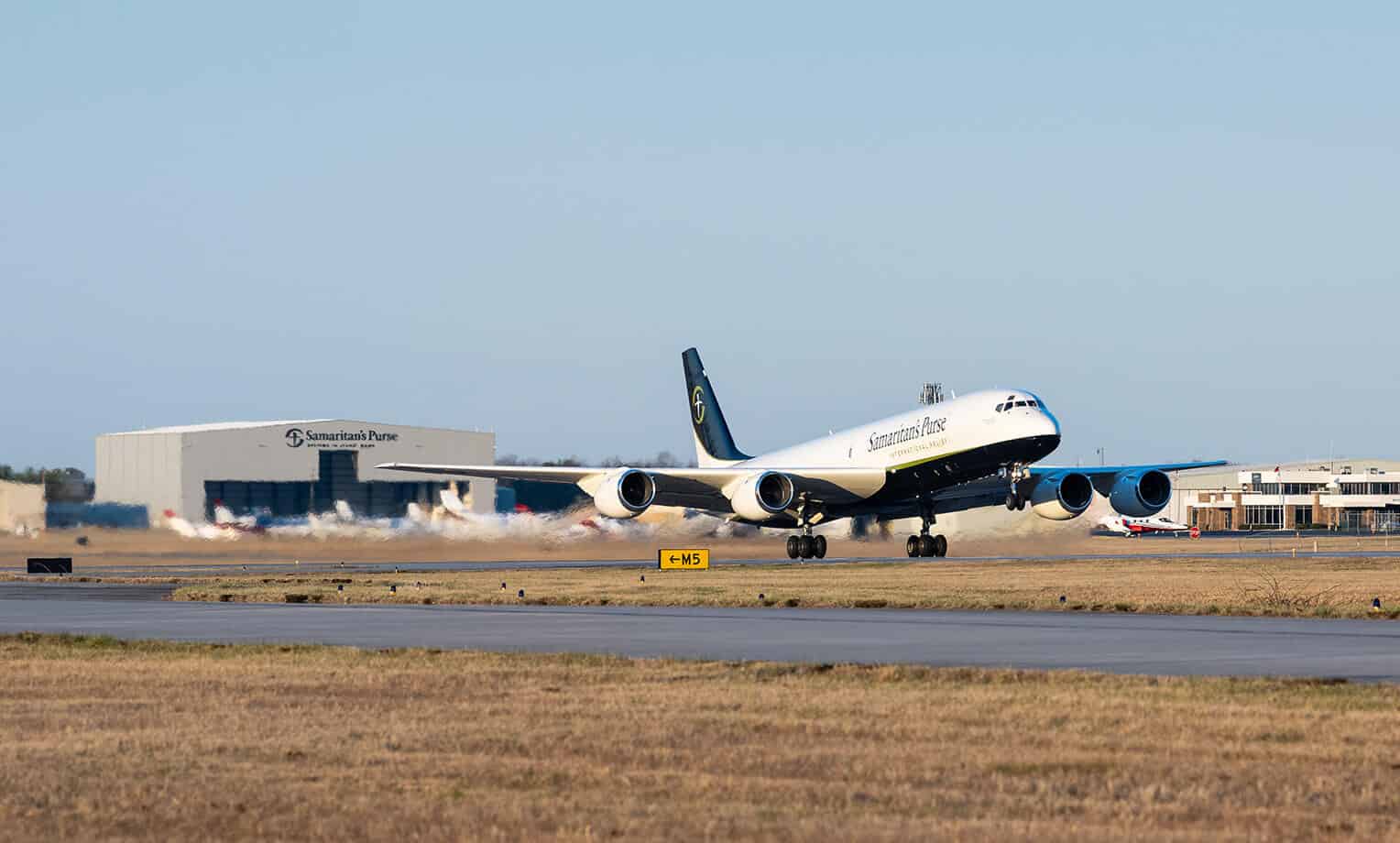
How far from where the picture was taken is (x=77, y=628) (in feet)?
93.8

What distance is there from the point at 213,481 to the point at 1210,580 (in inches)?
2805

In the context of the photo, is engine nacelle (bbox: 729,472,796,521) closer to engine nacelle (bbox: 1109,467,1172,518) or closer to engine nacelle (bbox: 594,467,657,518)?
engine nacelle (bbox: 594,467,657,518)

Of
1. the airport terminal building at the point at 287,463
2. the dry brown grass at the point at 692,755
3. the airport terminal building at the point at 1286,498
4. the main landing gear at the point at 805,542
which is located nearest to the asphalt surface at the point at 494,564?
the main landing gear at the point at 805,542

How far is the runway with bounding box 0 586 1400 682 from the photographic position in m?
20.5

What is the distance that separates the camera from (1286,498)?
557ft

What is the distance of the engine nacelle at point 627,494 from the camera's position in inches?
2419

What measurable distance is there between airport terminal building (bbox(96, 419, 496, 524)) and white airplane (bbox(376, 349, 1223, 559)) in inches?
1430

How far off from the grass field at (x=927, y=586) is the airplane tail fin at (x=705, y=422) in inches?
633

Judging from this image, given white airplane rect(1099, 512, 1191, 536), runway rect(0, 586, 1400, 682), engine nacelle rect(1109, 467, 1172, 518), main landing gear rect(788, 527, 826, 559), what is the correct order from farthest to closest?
white airplane rect(1099, 512, 1191, 536)
main landing gear rect(788, 527, 826, 559)
engine nacelle rect(1109, 467, 1172, 518)
runway rect(0, 586, 1400, 682)

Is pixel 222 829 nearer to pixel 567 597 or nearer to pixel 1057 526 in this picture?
pixel 567 597

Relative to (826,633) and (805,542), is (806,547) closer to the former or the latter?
(805,542)

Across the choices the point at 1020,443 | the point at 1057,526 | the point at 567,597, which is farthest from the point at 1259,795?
the point at 1057,526

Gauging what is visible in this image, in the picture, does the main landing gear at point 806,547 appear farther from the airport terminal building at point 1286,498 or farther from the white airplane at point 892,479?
the airport terminal building at point 1286,498

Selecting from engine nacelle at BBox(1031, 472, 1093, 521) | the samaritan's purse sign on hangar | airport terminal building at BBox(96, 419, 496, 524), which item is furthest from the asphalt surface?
airport terminal building at BBox(96, 419, 496, 524)
